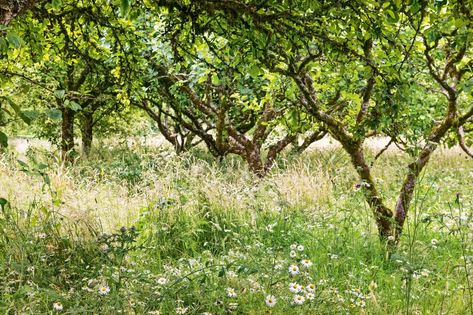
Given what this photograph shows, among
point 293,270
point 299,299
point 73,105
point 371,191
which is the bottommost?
point 299,299

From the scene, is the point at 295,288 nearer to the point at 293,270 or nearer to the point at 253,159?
the point at 293,270

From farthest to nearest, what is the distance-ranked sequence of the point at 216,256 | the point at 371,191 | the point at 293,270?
1. the point at 216,256
2. the point at 371,191
3. the point at 293,270

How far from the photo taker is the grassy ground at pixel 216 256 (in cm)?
324

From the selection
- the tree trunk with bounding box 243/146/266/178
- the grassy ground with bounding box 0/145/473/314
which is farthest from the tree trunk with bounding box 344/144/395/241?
the tree trunk with bounding box 243/146/266/178

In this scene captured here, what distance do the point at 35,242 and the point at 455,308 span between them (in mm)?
3654

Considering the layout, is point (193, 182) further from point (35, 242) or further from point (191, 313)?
point (191, 313)

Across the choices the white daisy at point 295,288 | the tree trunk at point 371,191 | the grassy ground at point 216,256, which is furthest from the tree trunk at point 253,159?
the white daisy at point 295,288

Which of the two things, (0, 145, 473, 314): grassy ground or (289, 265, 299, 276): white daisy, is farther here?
(0, 145, 473, 314): grassy ground

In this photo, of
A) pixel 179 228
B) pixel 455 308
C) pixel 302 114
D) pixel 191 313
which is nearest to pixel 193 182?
pixel 179 228

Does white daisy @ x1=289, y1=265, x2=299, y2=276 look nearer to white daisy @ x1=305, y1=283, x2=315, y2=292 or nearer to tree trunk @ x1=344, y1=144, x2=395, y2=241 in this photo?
white daisy @ x1=305, y1=283, x2=315, y2=292

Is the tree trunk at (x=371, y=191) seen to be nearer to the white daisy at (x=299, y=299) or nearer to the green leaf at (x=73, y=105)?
the white daisy at (x=299, y=299)

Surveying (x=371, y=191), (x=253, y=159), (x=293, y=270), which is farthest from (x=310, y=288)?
(x=253, y=159)

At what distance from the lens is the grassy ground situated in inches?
127

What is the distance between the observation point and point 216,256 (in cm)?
509
